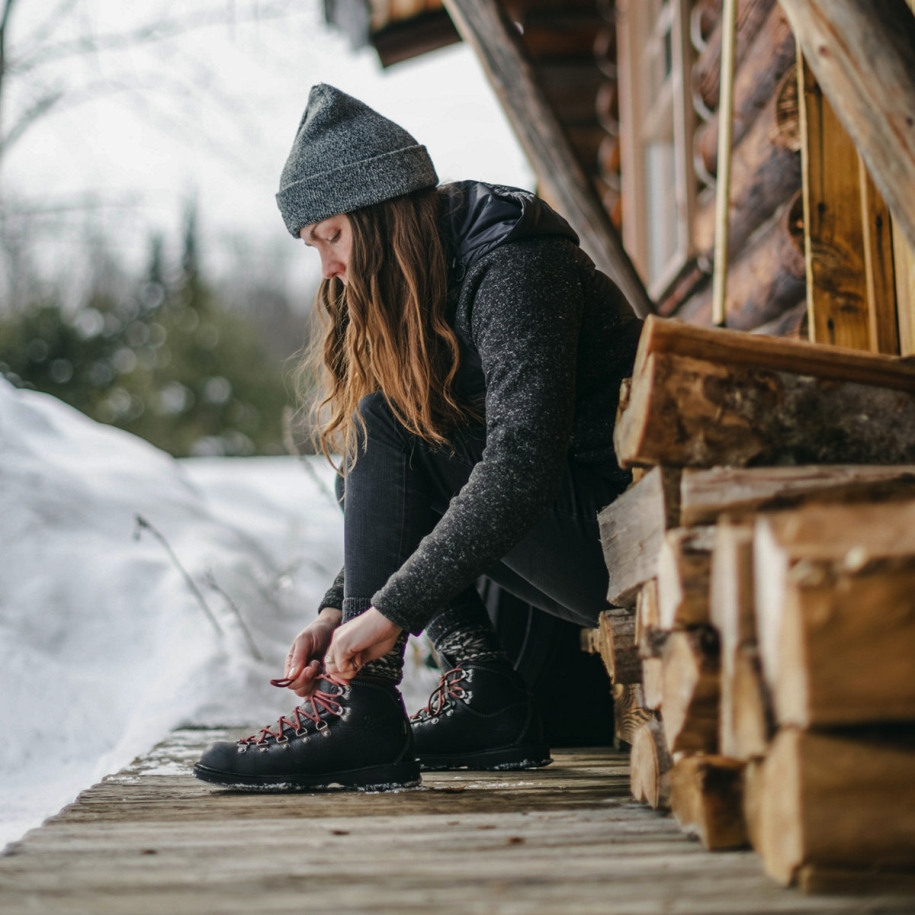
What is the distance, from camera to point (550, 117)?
9.99ft

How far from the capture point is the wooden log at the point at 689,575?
3.84 feet

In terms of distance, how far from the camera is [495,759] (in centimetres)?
192

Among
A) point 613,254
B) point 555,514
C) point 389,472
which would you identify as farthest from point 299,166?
point 613,254

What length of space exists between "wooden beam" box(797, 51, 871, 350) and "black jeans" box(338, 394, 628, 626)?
67 cm

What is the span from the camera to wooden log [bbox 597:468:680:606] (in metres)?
1.31

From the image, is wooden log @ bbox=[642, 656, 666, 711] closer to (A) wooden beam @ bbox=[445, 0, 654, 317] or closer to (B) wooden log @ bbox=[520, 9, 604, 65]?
(A) wooden beam @ bbox=[445, 0, 654, 317]

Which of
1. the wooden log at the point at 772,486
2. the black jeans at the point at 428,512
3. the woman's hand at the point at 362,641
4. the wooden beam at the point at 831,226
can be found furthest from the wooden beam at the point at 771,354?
the wooden beam at the point at 831,226

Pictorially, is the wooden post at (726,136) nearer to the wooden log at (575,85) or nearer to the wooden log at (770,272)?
the wooden log at (770,272)

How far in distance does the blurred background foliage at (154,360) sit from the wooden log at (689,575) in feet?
33.3

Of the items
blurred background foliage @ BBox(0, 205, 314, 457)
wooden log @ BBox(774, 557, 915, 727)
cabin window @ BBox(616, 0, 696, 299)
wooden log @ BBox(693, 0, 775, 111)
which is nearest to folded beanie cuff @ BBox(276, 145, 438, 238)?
wooden log @ BBox(774, 557, 915, 727)

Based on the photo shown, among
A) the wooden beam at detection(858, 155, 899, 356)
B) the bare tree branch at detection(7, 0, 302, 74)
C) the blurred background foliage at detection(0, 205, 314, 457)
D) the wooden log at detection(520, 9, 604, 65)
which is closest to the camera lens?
the wooden beam at detection(858, 155, 899, 356)

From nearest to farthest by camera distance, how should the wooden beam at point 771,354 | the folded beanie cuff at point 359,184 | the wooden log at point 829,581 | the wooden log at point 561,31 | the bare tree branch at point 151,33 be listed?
the wooden log at point 829,581 < the wooden beam at point 771,354 < the folded beanie cuff at point 359,184 < the wooden log at point 561,31 < the bare tree branch at point 151,33

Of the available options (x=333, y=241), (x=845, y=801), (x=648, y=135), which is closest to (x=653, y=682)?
(x=845, y=801)

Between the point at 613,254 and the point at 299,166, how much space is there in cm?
141
